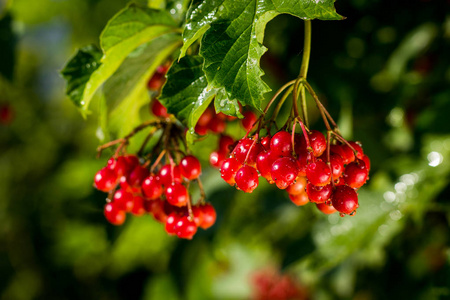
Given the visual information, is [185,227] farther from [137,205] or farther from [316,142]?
[316,142]

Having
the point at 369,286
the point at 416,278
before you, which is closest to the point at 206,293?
the point at 369,286

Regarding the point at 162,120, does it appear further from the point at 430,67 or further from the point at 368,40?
the point at 430,67

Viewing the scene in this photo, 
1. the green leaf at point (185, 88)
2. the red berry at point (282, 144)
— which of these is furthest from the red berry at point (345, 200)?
the green leaf at point (185, 88)

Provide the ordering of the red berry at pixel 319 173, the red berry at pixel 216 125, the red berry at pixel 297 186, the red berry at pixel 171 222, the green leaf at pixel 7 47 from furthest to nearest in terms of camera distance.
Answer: the green leaf at pixel 7 47
the red berry at pixel 216 125
the red berry at pixel 171 222
the red berry at pixel 297 186
the red berry at pixel 319 173

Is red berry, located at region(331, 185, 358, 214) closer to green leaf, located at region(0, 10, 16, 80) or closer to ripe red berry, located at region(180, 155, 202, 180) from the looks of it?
ripe red berry, located at region(180, 155, 202, 180)

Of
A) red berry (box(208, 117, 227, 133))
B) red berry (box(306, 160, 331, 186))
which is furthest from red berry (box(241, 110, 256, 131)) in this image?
red berry (box(306, 160, 331, 186))

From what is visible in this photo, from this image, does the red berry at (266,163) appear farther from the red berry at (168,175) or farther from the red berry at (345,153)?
the red berry at (168,175)
